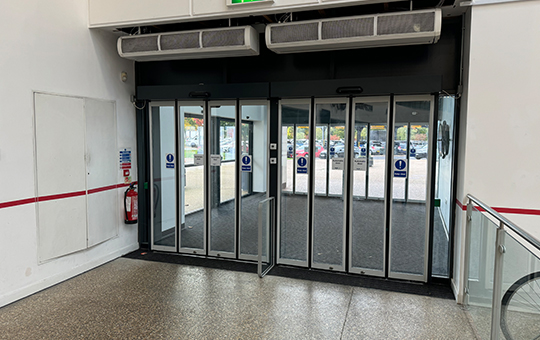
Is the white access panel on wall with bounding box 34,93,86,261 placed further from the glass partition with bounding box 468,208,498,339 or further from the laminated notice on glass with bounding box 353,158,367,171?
the glass partition with bounding box 468,208,498,339

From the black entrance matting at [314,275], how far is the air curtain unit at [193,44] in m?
2.65

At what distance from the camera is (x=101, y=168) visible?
15.5ft

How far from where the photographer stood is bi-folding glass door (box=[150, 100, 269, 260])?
16.2 ft

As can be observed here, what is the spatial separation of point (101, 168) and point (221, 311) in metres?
2.46

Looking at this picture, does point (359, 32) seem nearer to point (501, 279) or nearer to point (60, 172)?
point (501, 279)

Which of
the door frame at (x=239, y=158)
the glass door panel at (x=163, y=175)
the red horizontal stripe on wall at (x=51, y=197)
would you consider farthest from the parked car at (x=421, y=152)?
the red horizontal stripe on wall at (x=51, y=197)

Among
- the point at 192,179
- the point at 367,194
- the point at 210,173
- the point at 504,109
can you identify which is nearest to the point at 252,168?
the point at 210,173

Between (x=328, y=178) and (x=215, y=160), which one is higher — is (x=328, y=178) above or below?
below

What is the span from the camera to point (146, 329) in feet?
10.6

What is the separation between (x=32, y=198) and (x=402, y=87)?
409 cm

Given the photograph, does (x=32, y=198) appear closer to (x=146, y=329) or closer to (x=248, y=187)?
(x=146, y=329)

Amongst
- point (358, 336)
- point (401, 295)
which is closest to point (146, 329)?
point (358, 336)

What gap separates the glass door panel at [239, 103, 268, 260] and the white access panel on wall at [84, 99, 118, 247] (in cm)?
170

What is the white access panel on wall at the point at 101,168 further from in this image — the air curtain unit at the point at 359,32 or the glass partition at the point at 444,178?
the glass partition at the point at 444,178
